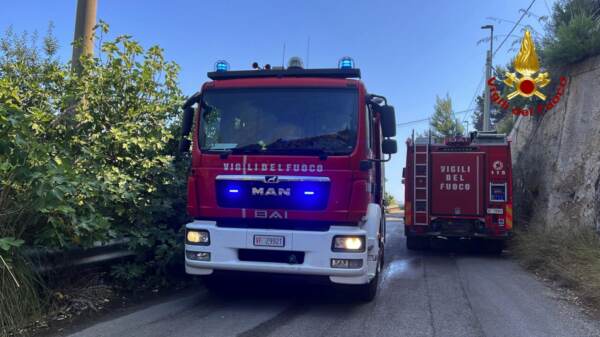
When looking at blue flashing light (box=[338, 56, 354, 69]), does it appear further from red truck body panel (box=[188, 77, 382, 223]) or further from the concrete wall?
the concrete wall

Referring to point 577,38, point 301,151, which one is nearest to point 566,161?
point 577,38

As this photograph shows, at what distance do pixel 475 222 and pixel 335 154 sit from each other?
700cm

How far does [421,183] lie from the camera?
39.0 ft

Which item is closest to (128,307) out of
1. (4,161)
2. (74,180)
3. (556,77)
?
(74,180)

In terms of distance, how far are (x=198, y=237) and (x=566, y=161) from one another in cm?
1007

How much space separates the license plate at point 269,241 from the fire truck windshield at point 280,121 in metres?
1.00

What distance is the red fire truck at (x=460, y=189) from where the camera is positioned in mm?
11477

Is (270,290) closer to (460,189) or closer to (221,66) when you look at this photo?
(221,66)

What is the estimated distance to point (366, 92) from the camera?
20.7ft

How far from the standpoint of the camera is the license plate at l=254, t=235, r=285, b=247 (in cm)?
575

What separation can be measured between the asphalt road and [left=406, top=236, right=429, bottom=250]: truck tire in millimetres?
3951

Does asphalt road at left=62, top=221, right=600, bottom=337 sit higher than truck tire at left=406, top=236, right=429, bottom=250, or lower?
lower

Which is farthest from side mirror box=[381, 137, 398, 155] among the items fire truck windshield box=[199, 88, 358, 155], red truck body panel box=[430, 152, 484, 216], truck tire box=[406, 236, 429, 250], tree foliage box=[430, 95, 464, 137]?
tree foliage box=[430, 95, 464, 137]

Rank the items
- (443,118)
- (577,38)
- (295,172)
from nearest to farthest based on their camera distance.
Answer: (295,172)
(577,38)
(443,118)
